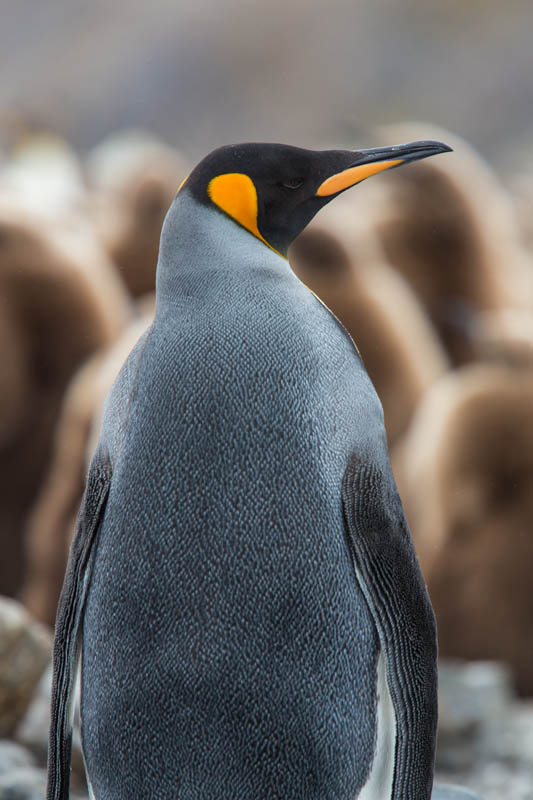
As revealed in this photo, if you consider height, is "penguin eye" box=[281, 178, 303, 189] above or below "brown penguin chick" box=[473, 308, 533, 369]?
above

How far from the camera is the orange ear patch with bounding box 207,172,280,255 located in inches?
27.6

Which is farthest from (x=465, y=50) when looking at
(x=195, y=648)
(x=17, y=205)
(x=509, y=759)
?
(x=195, y=648)

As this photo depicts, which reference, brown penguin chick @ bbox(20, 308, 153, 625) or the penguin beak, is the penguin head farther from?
brown penguin chick @ bbox(20, 308, 153, 625)

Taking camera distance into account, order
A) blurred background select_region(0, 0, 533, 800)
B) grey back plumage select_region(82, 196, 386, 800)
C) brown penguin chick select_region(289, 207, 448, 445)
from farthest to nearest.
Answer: brown penguin chick select_region(289, 207, 448, 445) → blurred background select_region(0, 0, 533, 800) → grey back plumage select_region(82, 196, 386, 800)

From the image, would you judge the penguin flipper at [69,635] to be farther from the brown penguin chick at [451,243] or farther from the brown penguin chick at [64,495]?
the brown penguin chick at [451,243]

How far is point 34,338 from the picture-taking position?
1.60m

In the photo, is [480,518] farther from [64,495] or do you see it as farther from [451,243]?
[451,243]

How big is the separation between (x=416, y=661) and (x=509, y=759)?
1.80 ft

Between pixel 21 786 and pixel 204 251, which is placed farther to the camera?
pixel 21 786

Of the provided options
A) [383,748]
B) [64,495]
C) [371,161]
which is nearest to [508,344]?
[64,495]

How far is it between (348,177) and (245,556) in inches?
11.2

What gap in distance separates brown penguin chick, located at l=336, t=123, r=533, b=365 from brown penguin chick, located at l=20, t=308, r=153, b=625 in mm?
1012

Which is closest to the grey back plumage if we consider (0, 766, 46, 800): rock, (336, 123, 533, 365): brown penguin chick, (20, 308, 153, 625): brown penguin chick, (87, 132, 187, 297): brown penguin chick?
(0, 766, 46, 800): rock

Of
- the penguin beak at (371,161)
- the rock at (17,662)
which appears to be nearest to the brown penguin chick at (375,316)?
the rock at (17,662)
